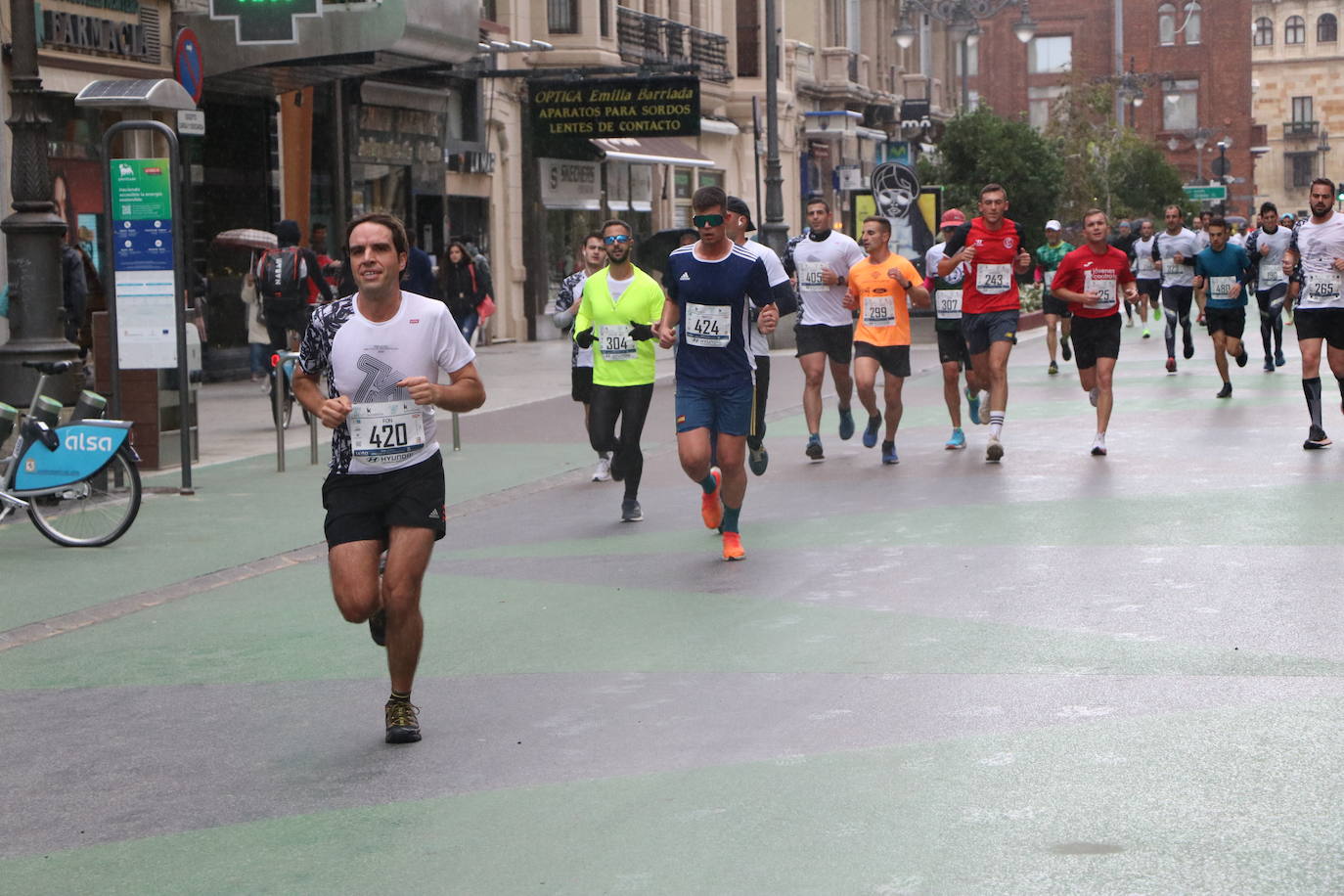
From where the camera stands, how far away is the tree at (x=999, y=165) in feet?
137

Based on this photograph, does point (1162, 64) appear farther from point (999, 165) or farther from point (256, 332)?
point (256, 332)

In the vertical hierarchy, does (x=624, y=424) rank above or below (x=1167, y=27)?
below

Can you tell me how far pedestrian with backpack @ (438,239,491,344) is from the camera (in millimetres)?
25609

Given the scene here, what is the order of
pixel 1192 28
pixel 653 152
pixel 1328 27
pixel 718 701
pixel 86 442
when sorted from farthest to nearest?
pixel 1328 27, pixel 1192 28, pixel 653 152, pixel 86 442, pixel 718 701

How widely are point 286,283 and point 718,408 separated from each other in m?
9.93

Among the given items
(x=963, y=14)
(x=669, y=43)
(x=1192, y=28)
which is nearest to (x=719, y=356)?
(x=963, y=14)

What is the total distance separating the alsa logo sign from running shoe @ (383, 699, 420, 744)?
5466 mm

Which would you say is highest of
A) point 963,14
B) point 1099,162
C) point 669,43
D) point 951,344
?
point 669,43

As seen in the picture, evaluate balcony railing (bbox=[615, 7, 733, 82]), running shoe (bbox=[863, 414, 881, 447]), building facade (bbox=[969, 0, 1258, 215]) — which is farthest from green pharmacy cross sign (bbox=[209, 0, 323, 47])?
building facade (bbox=[969, 0, 1258, 215])

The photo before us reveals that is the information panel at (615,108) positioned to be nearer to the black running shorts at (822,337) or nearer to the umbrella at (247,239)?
the umbrella at (247,239)

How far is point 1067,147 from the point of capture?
51.8 meters

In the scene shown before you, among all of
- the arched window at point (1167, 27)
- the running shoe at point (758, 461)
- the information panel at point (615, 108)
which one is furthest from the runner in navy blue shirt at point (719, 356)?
the arched window at point (1167, 27)

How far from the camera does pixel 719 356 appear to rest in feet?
34.6

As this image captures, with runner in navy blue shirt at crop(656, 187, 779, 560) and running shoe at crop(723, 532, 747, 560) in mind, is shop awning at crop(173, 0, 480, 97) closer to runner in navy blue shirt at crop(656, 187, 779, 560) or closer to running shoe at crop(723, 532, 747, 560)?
runner in navy blue shirt at crop(656, 187, 779, 560)
